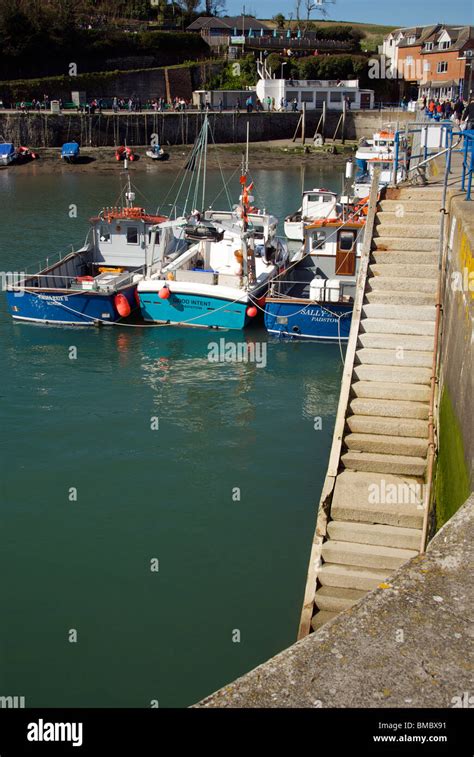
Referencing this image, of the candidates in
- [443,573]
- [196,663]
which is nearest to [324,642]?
[443,573]

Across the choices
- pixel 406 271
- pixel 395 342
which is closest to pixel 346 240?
pixel 406 271

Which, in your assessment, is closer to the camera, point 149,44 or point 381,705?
point 381,705

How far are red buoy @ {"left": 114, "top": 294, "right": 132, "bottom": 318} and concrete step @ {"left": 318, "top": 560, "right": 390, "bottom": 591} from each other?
1464cm

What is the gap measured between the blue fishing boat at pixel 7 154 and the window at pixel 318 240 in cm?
4420

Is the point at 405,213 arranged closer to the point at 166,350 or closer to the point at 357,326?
the point at 357,326

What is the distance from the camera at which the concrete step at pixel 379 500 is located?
1002cm

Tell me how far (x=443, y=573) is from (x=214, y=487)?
→ 893 cm

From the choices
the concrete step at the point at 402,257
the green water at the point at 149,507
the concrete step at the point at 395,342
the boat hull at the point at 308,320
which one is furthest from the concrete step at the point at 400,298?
the boat hull at the point at 308,320

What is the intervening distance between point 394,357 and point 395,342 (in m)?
0.30

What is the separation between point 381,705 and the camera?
461 cm

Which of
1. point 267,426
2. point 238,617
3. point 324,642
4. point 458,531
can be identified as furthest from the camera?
point 267,426

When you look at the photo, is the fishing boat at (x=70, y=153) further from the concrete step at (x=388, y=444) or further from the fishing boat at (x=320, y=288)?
the concrete step at (x=388, y=444)

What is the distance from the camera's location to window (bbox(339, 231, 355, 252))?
924 inches

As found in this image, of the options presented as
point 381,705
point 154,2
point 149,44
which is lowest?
point 381,705
